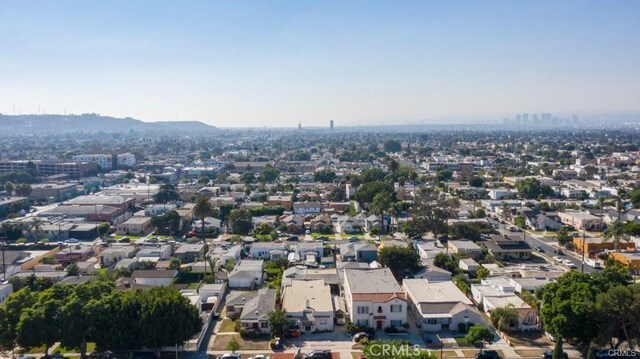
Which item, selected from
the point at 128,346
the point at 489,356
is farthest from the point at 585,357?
the point at 128,346

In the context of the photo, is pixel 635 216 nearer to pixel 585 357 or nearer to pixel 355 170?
pixel 585 357

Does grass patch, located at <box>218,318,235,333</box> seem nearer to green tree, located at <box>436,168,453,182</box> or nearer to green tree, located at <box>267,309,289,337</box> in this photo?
green tree, located at <box>267,309,289,337</box>

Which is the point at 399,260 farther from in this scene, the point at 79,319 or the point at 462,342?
the point at 79,319

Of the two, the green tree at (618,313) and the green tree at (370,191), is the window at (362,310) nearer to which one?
the green tree at (618,313)

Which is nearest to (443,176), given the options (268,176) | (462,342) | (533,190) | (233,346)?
(533,190)

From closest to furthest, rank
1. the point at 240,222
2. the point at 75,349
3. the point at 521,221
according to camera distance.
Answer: the point at 75,349 < the point at 240,222 < the point at 521,221

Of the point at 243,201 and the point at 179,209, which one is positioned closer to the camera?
the point at 179,209
